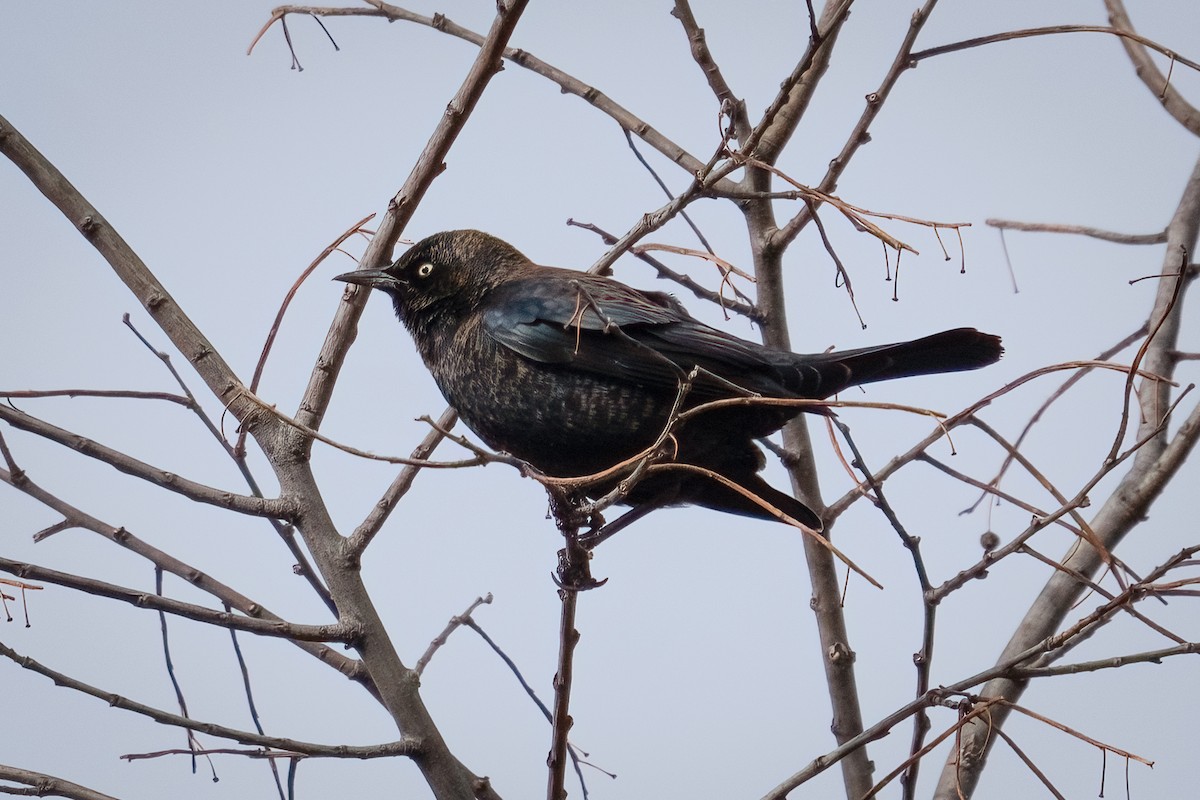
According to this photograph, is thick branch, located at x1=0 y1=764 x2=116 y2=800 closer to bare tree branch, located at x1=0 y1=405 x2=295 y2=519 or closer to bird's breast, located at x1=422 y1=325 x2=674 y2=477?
bare tree branch, located at x1=0 y1=405 x2=295 y2=519

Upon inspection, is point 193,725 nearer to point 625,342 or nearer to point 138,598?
point 138,598

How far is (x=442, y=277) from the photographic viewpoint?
220 cm

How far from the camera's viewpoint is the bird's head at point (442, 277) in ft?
7.14

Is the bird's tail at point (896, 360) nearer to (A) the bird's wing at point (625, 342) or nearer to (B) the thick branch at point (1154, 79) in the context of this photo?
(A) the bird's wing at point (625, 342)

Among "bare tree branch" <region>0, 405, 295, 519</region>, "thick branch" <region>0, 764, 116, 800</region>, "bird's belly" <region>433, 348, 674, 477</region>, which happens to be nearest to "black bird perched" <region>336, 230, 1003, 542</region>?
"bird's belly" <region>433, 348, 674, 477</region>

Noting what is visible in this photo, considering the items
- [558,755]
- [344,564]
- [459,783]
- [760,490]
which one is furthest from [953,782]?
[344,564]

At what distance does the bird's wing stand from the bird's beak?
0.21 meters

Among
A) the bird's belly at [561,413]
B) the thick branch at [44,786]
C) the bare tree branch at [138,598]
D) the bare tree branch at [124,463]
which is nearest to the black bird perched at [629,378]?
the bird's belly at [561,413]

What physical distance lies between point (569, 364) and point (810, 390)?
0.41 m

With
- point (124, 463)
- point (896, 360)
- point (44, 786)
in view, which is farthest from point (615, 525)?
point (44, 786)

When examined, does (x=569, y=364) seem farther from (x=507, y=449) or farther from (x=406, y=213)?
(x=406, y=213)

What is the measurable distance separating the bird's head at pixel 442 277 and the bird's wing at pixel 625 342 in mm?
178

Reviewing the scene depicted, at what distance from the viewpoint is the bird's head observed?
2178 millimetres

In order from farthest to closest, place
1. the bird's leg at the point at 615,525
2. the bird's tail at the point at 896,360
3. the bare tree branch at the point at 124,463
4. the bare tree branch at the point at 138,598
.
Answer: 1. the bird's leg at the point at 615,525
2. the bird's tail at the point at 896,360
3. the bare tree branch at the point at 124,463
4. the bare tree branch at the point at 138,598
